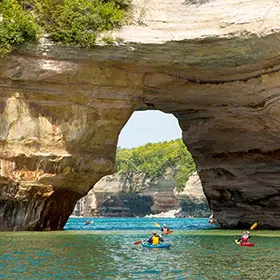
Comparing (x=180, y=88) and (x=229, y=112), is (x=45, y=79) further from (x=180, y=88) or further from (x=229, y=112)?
(x=229, y=112)

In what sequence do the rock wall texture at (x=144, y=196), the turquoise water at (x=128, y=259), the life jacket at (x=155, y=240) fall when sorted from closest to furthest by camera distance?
the turquoise water at (x=128, y=259)
the life jacket at (x=155, y=240)
the rock wall texture at (x=144, y=196)

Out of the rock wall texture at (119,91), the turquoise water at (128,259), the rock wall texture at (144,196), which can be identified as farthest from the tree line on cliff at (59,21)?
the rock wall texture at (144,196)

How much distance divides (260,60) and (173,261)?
32.4ft

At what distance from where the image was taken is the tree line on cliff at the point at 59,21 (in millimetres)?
24750

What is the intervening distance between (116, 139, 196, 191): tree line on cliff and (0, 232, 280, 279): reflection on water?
2442 inches

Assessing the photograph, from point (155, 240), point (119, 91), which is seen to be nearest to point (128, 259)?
point (155, 240)

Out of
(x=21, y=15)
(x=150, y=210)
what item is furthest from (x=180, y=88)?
(x=150, y=210)

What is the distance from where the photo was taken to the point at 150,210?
319 ft

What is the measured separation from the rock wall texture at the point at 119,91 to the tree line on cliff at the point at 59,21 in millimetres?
517

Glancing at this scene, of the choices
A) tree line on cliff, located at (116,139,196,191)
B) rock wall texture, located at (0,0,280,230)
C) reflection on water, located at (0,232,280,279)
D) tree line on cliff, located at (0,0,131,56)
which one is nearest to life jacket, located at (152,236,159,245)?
reflection on water, located at (0,232,280,279)

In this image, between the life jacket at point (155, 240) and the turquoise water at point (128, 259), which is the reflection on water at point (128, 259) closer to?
the turquoise water at point (128, 259)

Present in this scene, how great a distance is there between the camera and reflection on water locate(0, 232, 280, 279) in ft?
50.1

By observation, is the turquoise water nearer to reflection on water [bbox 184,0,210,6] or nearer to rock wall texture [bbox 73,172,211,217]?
reflection on water [bbox 184,0,210,6]

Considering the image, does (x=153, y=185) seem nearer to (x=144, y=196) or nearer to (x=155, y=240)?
(x=144, y=196)
